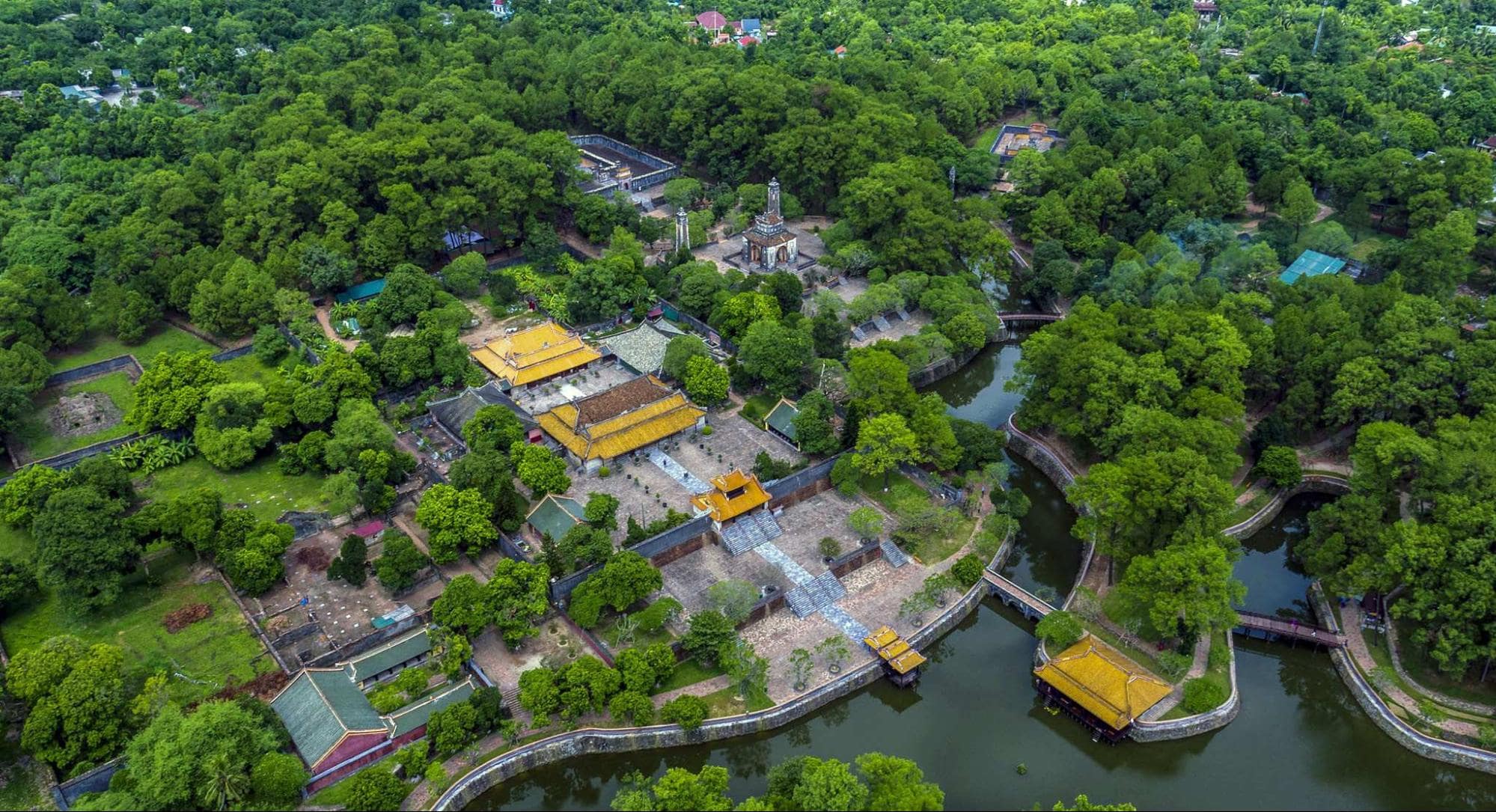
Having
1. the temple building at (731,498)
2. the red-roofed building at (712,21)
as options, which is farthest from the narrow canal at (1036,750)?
the red-roofed building at (712,21)

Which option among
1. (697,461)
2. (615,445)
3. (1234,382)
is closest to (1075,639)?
(1234,382)

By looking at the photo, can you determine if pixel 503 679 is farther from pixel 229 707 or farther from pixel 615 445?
pixel 615 445

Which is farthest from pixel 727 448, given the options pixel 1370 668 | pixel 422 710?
pixel 1370 668

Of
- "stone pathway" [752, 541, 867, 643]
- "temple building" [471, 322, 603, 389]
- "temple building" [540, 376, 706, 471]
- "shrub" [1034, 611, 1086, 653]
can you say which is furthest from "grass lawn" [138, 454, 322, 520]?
"shrub" [1034, 611, 1086, 653]

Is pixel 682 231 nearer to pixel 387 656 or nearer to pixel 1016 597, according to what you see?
pixel 1016 597

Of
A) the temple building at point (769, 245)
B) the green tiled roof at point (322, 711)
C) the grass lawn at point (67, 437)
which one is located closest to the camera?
the green tiled roof at point (322, 711)

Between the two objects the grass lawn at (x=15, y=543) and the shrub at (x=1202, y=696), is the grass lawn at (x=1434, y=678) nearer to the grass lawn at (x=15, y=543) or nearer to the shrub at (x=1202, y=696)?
the shrub at (x=1202, y=696)
